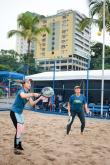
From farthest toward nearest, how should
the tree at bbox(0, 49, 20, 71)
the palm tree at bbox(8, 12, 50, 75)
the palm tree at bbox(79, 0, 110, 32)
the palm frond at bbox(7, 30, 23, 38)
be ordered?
the tree at bbox(0, 49, 20, 71) → the palm tree at bbox(8, 12, 50, 75) → the palm frond at bbox(7, 30, 23, 38) → the palm tree at bbox(79, 0, 110, 32)

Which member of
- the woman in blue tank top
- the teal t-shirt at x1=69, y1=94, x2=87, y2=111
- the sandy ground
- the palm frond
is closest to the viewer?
the sandy ground

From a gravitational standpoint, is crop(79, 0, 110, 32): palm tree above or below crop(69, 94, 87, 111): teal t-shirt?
above

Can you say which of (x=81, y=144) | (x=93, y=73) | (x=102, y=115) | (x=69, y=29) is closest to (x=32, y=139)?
(x=81, y=144)

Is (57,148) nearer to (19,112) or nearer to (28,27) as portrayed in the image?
(19,112)

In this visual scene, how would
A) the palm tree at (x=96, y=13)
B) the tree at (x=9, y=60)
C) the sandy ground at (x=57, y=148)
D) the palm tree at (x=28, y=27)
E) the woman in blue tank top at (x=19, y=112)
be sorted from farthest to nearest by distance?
1. the tree at (x=9, y=60)
2. the palm tree at (x=28, y=27)
3. the palm tree at (x=96, y=13)
4. the woman in blue tank top at (x=19, y=112)
5. the sandy ground at (x=57, y=148)

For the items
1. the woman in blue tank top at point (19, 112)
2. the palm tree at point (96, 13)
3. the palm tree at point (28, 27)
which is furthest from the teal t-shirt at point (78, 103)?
the palm tree at point (28, 27)

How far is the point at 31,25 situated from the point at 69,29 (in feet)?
324

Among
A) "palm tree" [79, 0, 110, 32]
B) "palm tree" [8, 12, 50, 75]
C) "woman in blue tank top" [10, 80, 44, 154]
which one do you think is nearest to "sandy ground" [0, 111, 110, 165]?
"woman in blue tank top" [10, 80, 44, 154]

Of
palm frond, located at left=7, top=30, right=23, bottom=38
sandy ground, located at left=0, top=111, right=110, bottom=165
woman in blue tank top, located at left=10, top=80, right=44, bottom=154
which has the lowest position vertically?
sandy ground, located at left=0, top=111, right=110, bottom=165

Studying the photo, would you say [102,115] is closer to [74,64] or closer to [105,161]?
[105,161]

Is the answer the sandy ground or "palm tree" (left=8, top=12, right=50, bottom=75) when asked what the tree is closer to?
"palm tree" (left=8, top=12, right=50, bottom=75)

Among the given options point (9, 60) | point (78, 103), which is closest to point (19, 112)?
point (78, 103)

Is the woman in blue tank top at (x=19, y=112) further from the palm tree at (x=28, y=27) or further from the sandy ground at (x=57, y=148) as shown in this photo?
the palm tree at (x=28, y=27)

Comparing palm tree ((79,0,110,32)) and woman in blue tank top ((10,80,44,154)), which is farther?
palm tree ((79,0,110,32))
